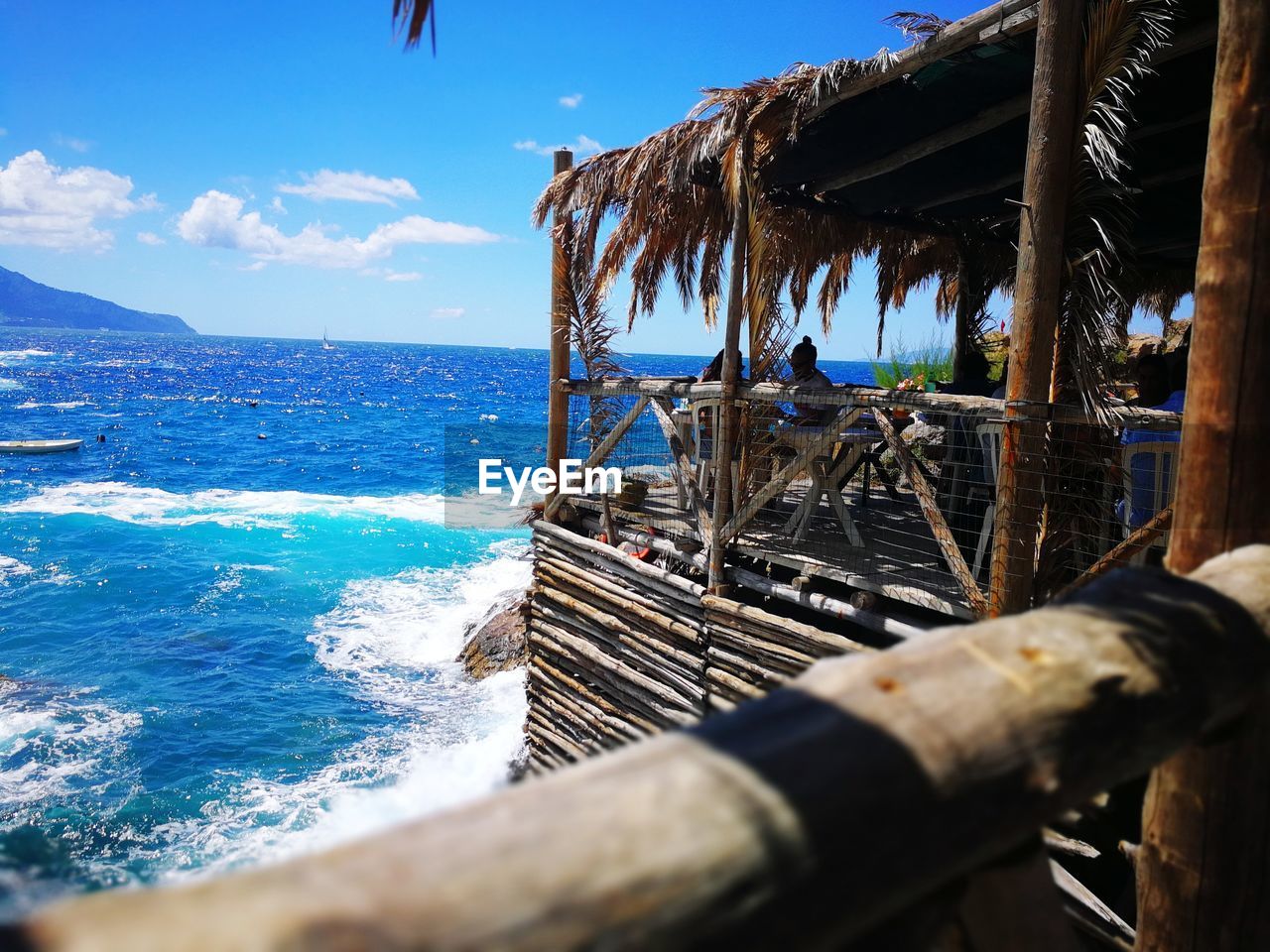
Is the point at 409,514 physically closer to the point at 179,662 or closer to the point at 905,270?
the point at 179,662

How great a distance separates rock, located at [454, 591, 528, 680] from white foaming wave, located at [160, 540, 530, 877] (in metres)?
0.21

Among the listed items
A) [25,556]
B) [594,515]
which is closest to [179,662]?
[25,556]

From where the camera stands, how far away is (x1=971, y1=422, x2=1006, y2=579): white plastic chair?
5.07 meters

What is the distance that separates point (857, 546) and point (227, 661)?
473 inches

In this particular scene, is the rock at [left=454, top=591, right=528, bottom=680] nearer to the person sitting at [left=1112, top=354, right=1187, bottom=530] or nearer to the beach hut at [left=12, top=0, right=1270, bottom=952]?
the beach hut at [left=12, top=0, right=1270, bottom=952]

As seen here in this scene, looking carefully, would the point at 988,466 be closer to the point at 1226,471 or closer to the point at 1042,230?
the point at 1042,230

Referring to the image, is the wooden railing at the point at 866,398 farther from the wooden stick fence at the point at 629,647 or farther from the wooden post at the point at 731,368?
the wooden stick fence at the point at 629,647

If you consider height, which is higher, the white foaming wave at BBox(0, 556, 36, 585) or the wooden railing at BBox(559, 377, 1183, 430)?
the wooden railing at BBox(559, 377, 1183, 430)

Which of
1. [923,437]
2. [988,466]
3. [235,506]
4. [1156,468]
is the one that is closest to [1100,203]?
[1156,468]

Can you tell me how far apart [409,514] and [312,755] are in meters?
15.5

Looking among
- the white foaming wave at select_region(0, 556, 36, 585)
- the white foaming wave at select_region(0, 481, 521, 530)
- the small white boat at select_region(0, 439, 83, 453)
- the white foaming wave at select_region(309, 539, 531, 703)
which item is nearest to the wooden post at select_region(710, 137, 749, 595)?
the white foaming wave at select_region(309, 539, 531, 703)

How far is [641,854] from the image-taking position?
0.76 metres

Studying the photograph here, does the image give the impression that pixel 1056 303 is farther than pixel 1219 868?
Yes

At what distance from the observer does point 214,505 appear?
2691 cm
